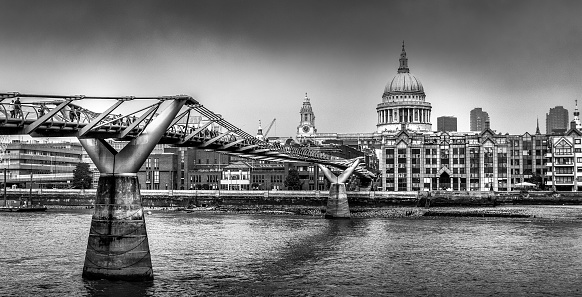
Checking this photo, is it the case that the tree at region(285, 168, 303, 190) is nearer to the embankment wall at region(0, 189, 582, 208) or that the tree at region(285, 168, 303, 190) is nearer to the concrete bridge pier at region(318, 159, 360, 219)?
the embankment wall at region(0, 189, 582, 208)

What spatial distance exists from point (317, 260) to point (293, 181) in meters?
119

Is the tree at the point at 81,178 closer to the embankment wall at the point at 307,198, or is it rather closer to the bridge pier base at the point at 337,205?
the embankment wall at the point at 307,198

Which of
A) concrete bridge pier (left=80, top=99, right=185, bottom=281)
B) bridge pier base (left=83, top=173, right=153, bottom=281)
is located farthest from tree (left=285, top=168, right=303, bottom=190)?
bridge pier base (left=83, top=173, right=153, bottom=281)

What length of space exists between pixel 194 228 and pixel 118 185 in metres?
44.8

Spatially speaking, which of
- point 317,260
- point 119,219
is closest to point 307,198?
point 317,260

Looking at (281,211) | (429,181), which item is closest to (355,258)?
(281,211)

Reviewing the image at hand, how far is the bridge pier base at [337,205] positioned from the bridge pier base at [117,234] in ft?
220

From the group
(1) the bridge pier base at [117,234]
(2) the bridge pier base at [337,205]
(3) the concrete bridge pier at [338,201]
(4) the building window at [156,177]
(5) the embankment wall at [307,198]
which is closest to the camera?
(1) the bridge pier base at [117,234]

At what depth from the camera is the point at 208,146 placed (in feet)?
218

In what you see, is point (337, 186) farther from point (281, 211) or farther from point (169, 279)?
point (169, 279)

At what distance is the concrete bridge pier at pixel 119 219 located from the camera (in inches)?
1786

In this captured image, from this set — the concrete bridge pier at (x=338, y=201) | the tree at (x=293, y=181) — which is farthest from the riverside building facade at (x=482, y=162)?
the concrete bridge pier at (x=338, y=201)

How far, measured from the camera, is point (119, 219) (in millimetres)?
45594

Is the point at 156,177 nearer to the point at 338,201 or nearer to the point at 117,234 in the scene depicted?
the point at 338,201
